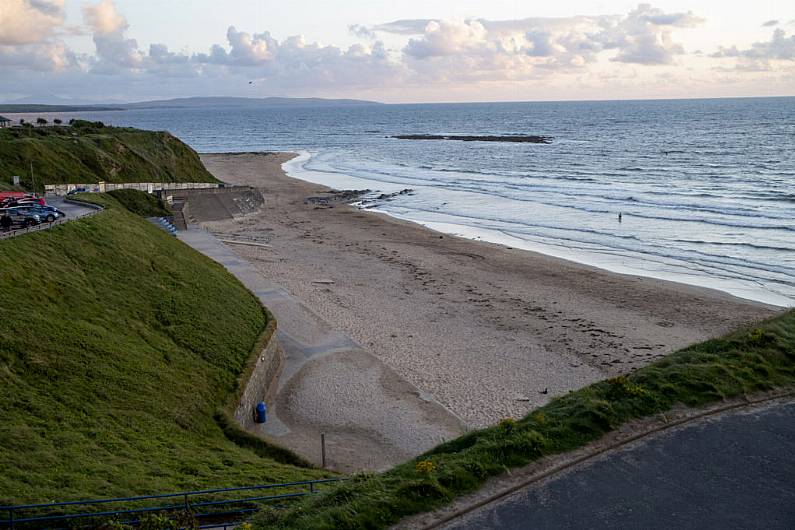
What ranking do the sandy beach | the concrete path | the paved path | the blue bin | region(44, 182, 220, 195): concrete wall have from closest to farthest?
the paved path, the concrete path, the blue bin, the sandy beach, region(44, 182, 220, 195): concrete wall

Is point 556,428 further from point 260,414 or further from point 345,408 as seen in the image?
point 260,414

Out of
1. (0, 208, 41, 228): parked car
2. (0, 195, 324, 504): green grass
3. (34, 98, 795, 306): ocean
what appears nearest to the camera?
(0, 195, 324, 504): green grass

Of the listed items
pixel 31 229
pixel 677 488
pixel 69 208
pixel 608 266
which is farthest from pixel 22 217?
pixel 608 266

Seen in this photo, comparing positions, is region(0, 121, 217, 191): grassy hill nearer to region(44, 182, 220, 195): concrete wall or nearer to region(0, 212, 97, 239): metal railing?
region(44, 182, 220, 195): concrete wall

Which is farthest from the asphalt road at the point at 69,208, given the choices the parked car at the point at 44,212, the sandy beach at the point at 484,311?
the sandy beach at the point at 484,311

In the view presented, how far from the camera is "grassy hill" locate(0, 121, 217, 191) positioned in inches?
2007

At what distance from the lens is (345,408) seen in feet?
75.9

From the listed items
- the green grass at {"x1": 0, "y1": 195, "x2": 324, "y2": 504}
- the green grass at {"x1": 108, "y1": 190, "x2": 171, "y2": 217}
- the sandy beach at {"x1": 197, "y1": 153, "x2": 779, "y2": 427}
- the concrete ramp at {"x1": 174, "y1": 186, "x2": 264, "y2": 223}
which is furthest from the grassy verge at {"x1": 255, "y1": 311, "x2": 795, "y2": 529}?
the concrete ramp at {"x1": 174, "y1": 186, "x2": 264, "y2": 223}

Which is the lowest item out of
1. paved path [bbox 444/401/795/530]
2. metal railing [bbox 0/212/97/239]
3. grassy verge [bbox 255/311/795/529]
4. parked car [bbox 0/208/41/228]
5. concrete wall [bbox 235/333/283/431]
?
concrete wall [bbox 235/333/283/431]

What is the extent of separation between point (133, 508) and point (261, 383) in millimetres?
11457

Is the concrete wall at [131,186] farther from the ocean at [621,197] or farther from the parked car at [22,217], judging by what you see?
the parked car at [22,217]

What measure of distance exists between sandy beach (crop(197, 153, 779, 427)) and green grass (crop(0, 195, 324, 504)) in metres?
6.77

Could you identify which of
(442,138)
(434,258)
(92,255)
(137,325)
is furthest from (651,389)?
(442,138)

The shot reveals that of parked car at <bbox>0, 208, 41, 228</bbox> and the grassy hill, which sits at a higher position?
the grassy hill
